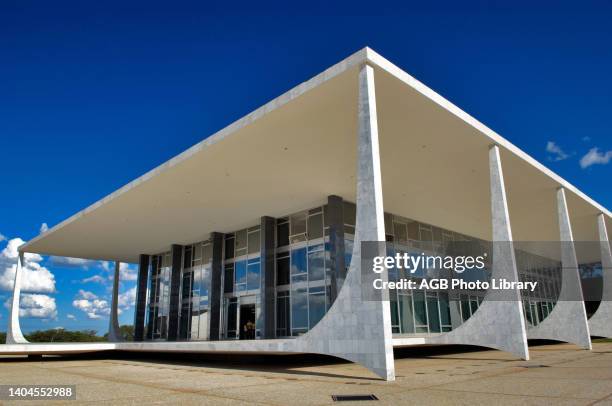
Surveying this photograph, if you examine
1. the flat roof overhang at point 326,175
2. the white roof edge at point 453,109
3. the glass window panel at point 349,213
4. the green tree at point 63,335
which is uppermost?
the white roof edge at point 453,109

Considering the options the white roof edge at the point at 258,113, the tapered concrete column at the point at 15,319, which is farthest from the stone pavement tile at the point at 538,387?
the tapered concrete column at the point at 15,319

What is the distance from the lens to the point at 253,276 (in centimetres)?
2456

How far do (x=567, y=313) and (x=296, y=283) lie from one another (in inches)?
493

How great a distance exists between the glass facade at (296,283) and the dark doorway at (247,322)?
0.05 meters

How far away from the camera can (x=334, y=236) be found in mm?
19859

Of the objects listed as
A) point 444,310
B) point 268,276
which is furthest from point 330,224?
point 444,310

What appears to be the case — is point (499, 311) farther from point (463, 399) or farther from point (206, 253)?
point (206, 253)

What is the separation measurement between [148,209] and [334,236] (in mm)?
9371

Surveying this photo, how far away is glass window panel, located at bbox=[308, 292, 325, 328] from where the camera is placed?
20108mm

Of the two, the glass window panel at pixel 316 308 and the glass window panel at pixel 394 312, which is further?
the glass window panel at pixel 394 312

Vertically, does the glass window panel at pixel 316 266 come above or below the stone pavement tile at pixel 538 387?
above

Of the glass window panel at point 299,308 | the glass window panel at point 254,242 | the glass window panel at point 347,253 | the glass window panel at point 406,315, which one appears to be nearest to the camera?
the glass window panel at point 347,253

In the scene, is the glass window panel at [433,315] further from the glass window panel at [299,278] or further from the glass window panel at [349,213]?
the glass window panel at [299,278]

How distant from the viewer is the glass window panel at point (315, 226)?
2136 centimetres
